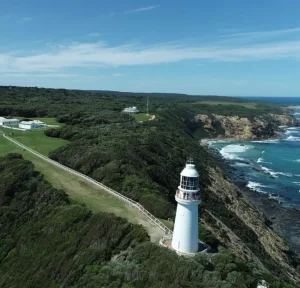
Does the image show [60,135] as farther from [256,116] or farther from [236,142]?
[256,116]

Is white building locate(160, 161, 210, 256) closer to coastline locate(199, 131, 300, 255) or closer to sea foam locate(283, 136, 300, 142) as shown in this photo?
coastline locate(199, 131, 300, 255)

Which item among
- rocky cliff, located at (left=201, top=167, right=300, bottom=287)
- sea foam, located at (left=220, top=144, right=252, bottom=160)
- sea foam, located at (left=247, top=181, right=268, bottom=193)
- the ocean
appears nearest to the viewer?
rocky cliff, located at (left=201, top=167, right=300, bottom=287)

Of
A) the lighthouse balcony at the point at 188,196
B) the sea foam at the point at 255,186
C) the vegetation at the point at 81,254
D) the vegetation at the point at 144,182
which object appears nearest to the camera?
the vegetation at the point at 81,254

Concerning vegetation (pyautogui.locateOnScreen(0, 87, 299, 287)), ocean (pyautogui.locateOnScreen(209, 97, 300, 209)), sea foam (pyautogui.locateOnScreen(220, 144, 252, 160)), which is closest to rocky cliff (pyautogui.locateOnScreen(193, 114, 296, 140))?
ocean (pyautogui.locateOnScreen(209, 97, 300, 209))

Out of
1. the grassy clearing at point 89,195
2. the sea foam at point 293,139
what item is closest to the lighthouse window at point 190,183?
the grassy clearing at point 89,195

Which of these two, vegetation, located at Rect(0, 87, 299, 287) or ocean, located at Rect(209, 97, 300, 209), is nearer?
vegetation, located at Rect(0, 87, 299, 287)

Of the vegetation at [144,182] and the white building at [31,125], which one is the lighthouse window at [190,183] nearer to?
the vegetation at [144,182]

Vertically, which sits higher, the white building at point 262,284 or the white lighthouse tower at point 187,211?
the white lighthouse tower at point 187,211
